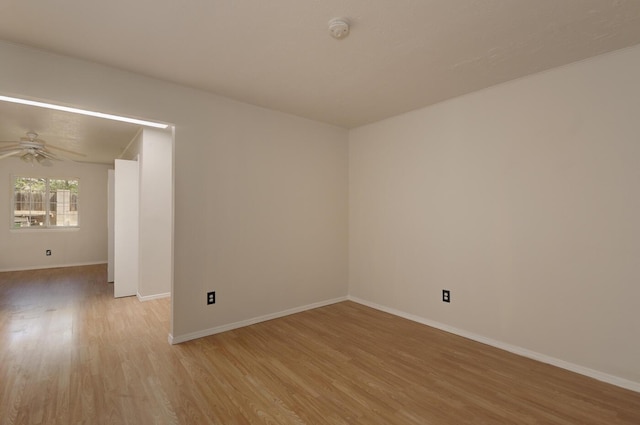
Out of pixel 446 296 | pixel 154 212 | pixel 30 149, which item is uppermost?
pixel 30 149

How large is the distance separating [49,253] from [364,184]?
7.19 meters

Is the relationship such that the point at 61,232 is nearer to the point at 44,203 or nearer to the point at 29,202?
the point at 44,203

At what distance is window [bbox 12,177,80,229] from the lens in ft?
21.3

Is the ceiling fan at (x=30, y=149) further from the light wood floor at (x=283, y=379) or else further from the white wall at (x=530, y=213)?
the white wall at (x=530, y=213)

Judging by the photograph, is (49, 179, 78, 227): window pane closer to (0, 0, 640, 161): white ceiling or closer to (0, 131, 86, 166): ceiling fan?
(0, 131, 86, 166): ceiling fan

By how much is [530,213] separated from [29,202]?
9097 millimetres

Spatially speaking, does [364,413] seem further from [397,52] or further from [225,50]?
[225,50]

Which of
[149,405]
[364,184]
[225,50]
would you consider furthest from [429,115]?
[149,405]

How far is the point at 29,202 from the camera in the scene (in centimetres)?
662

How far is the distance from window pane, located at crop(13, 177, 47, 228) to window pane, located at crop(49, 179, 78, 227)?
139 millimetres

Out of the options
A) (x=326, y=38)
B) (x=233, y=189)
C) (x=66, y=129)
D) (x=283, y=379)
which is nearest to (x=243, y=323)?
(x=283, y=379)

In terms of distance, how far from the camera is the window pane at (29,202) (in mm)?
6457

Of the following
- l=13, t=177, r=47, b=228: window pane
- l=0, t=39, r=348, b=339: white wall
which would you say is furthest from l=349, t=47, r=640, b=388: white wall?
l=13, t=177, r=47, b=228: window pane

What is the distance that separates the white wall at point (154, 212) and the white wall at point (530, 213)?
123 inches
